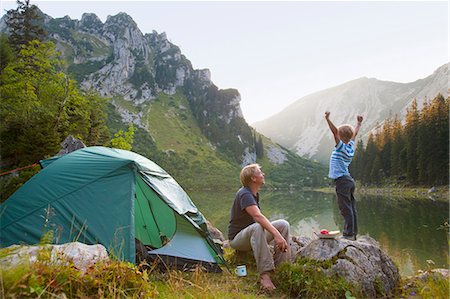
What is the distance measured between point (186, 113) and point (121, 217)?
14358cm

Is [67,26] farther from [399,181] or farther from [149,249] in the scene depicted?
[149,249]

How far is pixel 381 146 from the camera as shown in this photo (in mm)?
67688

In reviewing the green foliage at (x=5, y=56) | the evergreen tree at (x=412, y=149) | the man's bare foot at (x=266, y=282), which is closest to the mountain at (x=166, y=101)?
the evergreen tree at (x=412, y=149)

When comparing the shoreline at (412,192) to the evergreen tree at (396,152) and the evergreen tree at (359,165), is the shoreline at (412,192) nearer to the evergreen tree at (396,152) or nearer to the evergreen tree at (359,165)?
the evergreen tree at (396,152)

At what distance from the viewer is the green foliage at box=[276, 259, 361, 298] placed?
5.03 meters

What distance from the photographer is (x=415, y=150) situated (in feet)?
173

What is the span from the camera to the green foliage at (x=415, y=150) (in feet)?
152

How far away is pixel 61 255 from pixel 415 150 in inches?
2320

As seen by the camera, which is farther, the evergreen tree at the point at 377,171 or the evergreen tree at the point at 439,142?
the evergreen tree at the point at 377,171

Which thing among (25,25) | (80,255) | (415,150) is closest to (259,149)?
(415,150)

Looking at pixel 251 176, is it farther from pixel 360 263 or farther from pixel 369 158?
pixel 369 158

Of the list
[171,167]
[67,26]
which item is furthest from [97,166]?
[67,26]

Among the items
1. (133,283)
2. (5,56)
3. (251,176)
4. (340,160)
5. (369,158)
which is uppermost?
(5,56)

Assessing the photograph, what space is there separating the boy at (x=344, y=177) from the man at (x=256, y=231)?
1.35 m
